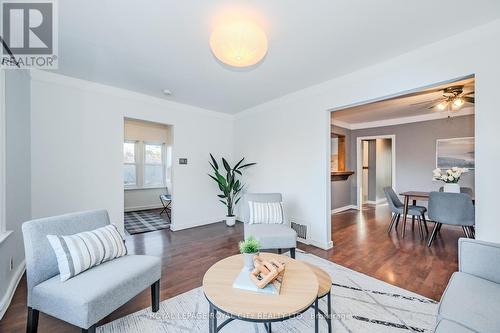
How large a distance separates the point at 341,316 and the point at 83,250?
205cm

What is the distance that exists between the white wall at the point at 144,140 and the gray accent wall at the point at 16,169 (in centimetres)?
316

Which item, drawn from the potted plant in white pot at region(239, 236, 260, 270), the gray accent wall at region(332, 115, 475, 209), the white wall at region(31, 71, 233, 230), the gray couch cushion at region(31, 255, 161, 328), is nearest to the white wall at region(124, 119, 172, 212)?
the white wall at region(31, 71, 233, 230)

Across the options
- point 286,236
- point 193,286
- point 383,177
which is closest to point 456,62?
point 286,236

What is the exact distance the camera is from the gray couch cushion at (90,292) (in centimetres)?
130

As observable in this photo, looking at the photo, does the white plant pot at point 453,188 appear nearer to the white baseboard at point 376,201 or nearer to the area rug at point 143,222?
the white baseboard at point 376,201

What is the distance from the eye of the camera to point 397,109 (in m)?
4.57

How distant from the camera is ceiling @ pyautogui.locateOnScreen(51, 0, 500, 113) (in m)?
1.71

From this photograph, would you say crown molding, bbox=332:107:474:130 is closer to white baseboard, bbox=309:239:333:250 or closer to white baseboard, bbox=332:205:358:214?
white baseboard, bbox=332:205:358:214

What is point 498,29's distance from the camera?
1.86 metres

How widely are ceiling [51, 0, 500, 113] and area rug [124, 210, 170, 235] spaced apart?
2.71 meters

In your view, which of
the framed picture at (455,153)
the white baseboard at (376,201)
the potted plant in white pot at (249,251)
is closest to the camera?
the potted plant in white pot at (249,251)

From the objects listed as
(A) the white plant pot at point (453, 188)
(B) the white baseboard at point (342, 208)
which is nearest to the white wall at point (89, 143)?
(B) the white baseboard at point (342, 208)

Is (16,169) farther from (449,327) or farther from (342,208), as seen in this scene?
(342,208)

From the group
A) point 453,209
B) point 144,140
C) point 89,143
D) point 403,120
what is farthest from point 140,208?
point 403,120
